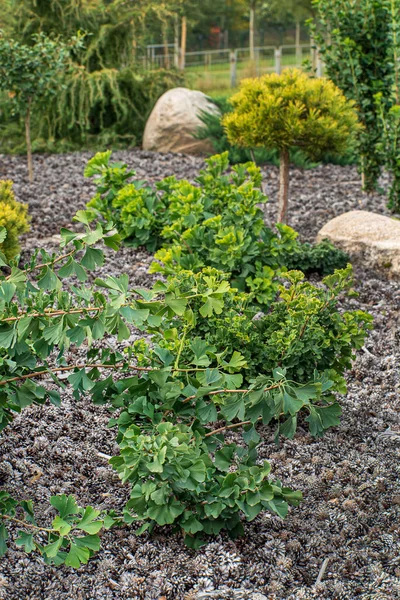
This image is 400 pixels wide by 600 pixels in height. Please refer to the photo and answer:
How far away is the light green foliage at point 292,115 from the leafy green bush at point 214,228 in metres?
0.79

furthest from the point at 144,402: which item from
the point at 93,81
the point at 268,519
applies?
the point at 93,81

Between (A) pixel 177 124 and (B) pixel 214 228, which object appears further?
(A) pixel 177 124

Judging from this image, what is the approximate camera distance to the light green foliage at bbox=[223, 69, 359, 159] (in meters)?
5.29

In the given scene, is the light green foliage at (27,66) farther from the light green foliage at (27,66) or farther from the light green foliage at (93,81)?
the light green foliage at (93,81)

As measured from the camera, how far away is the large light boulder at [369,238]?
198 inches

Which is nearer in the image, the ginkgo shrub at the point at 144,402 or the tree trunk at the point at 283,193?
the ginkgo shrub at the point at 144,402

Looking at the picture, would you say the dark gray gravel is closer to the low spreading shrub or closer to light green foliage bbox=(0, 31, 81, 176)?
the low spreading shrub

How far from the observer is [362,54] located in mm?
6613

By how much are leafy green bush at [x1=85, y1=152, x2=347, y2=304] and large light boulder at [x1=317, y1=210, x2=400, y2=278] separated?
196 millimetres

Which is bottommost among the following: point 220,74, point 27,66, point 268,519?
point 268,519

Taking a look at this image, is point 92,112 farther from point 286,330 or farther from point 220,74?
point 220,74

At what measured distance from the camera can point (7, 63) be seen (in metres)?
7.15

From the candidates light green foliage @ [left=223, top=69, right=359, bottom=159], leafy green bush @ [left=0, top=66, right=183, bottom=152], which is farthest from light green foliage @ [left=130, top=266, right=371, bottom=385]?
leafy green bush @ [left=0, top=66, right=183, bottom=152]

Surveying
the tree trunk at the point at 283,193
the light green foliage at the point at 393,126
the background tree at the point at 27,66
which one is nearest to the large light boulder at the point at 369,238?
the tree trunk at the point at 283,193
